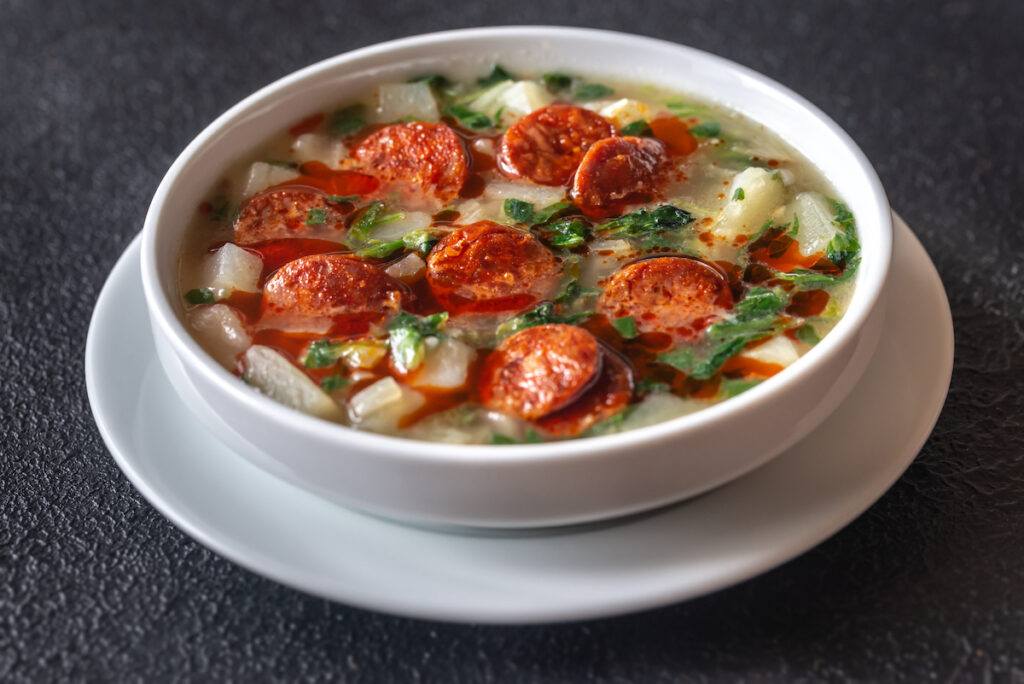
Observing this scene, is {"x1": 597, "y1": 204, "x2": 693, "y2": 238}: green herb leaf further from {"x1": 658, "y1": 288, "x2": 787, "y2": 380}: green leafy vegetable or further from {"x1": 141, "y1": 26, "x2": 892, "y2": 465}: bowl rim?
{"x1": 141, "y1": 26, "x2": 892, "y2": 465}: bowl rim

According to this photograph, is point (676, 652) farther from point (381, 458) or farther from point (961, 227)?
point (961, 227)

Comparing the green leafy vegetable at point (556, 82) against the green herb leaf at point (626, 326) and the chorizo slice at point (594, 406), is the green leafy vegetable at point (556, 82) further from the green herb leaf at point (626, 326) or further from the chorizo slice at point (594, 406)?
the chorizo slice at point (594, 406)

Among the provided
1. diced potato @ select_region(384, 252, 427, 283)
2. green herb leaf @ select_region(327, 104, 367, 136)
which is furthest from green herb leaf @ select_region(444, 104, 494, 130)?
diced potato @ select_region(384, 252, 427, 283)

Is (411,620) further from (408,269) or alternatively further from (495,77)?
(495,77)

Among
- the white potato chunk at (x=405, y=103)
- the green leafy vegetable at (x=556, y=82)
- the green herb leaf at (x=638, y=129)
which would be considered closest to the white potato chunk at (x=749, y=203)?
the green herb leaf at (x=638, y=129)

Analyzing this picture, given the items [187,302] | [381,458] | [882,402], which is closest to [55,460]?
[187,302]

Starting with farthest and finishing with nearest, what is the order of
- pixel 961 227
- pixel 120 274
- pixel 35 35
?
pixel 35 35, pixel 961 227, pixel 120 274
